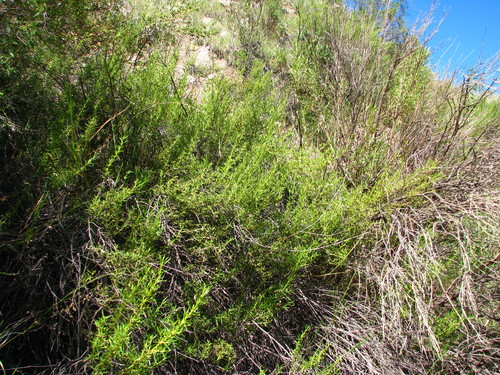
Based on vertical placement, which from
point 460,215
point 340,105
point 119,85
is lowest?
point 119,85

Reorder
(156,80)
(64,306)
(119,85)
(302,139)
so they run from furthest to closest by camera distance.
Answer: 1. (302,139)
2. (156,80)
3. (119,85)
4. (64,306)

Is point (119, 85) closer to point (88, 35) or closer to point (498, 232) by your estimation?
point (88, 35)

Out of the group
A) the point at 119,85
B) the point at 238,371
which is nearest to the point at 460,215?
the point at 238,371

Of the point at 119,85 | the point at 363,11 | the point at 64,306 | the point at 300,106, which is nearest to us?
the point at 64,306

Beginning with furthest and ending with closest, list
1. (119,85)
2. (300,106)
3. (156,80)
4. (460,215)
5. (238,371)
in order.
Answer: (300,106)
(460,215)
(156,80)
(119,85)
(238,371)

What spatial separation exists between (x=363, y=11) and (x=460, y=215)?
345 cm

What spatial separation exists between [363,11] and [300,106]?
1.94 meters

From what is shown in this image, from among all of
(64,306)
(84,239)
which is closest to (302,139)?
(84,239)

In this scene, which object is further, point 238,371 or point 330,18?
point 330,18

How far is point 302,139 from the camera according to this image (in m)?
3.47

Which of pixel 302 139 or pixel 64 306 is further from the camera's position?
pixel 302 139

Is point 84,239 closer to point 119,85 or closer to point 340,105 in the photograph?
point 119,85

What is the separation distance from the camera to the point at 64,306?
160cm

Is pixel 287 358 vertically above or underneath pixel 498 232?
underneath
